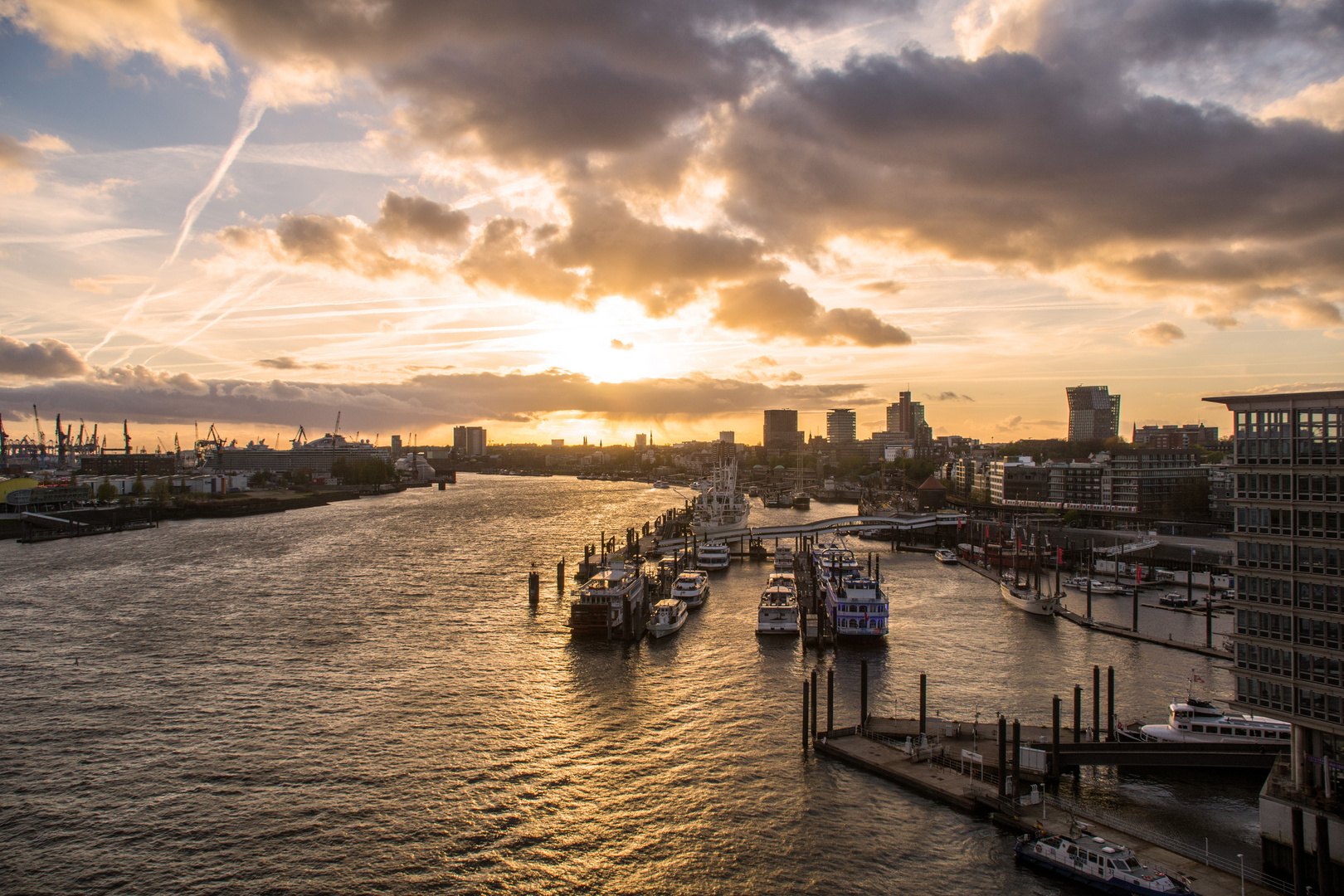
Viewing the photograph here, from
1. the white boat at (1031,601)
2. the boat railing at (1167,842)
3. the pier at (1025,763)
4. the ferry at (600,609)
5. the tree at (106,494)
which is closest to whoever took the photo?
the boat railing at (1167,842)

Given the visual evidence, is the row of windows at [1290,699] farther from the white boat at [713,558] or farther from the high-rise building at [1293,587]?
the white boat at [713,558]

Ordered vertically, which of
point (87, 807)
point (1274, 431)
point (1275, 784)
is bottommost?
point (87, 807)

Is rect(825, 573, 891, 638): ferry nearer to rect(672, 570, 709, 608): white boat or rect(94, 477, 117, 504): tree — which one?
rect(672, 570, 709, 608): white boat

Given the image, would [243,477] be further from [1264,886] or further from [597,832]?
[1264,886]

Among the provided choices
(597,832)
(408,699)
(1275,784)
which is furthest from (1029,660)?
(408,699)

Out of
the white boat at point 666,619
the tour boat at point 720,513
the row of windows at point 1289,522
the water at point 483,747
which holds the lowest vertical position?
the water at point 483,747

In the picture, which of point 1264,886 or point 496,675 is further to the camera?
point 496,675

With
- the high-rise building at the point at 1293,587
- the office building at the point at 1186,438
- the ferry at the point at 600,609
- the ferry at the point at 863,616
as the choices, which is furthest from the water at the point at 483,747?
the office building at the point at 1186,438
